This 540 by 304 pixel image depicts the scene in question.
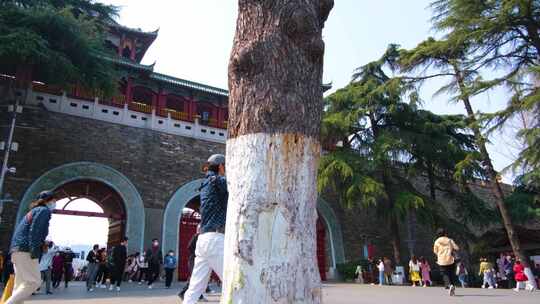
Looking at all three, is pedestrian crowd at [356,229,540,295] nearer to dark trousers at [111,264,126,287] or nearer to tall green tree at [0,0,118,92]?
dark trousers at [111,264,126,287]

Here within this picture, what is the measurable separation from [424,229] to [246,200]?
1983 centimetres

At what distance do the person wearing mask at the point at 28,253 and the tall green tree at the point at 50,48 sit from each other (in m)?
8.51

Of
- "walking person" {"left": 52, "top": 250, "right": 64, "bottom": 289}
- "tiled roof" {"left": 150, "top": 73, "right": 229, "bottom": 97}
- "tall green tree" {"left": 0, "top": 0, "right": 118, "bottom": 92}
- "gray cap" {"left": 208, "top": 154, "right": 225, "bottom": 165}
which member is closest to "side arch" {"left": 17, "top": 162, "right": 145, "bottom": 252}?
"tall green tree" {"left": 0, "top": 0, "right": 118, "bottom": 92}

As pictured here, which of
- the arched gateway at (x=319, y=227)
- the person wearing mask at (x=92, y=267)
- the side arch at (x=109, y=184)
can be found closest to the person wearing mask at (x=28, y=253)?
the person wearing mask at (x=92, y=267)

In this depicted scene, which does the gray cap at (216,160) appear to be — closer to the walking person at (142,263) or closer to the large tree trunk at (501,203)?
the walking person at (142,263)

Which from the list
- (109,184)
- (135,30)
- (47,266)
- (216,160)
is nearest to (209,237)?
(216,160)

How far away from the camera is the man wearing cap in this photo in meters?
3.43

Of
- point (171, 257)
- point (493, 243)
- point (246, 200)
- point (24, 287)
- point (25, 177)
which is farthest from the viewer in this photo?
point (493, 243)

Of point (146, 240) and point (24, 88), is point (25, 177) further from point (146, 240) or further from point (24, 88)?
point (146, 240)

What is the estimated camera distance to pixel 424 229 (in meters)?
20.2

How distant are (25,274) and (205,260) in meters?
1.90

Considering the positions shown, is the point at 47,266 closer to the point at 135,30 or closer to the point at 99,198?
the point at 99,198

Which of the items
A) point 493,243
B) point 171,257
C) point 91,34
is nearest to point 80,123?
point 91,34

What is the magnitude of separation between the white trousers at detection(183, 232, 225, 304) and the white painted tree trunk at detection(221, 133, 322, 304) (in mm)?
1278
